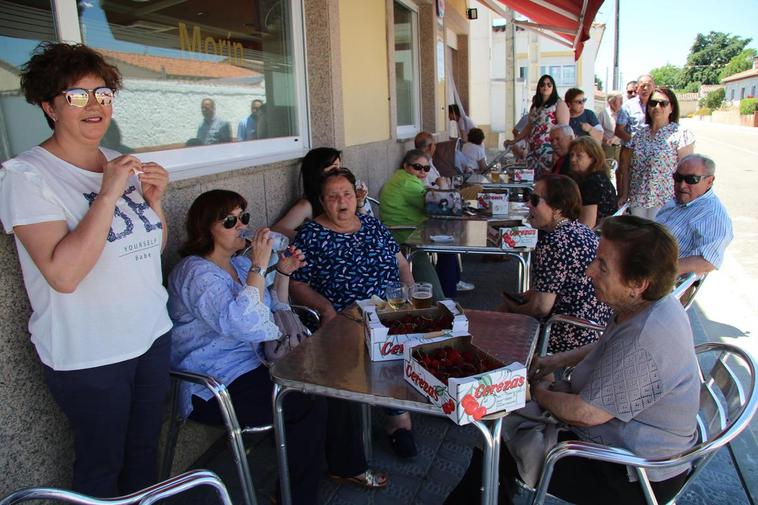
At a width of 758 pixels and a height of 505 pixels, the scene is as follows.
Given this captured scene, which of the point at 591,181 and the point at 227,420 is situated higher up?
the point at 591,181

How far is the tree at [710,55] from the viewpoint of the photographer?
81250mm

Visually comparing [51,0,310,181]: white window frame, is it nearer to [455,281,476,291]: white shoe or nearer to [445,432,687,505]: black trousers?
[455,281,476,291]: white shoe

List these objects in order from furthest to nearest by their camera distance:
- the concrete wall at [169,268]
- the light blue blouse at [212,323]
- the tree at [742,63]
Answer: the tree at [742,63] → the light blue blouse at [212,323] → the concrete wall at [169,268]

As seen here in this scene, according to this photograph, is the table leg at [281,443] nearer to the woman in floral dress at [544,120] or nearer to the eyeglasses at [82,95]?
the eyeglasses at [82,95]

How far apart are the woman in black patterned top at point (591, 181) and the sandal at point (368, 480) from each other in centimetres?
246

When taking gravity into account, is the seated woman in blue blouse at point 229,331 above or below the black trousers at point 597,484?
above

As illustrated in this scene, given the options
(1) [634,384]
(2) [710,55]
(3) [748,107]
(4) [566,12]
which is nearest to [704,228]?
(1) [634,384]

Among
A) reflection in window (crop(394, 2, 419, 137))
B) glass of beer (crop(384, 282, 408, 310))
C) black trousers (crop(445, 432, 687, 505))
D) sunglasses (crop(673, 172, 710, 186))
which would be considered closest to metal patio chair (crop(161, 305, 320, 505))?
glass of beer (crop(384, 282, 408, 310))

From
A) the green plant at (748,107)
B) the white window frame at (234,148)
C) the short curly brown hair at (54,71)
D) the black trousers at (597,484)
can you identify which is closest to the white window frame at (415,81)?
the white window frame at (234,148)

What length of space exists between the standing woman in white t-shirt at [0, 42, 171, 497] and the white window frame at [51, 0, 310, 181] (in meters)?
0.64

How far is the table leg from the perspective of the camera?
1822 mm

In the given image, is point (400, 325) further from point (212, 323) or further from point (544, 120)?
point (544, 120)

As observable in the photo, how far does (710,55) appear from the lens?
83688mm

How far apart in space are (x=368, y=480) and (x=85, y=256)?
1.53m
